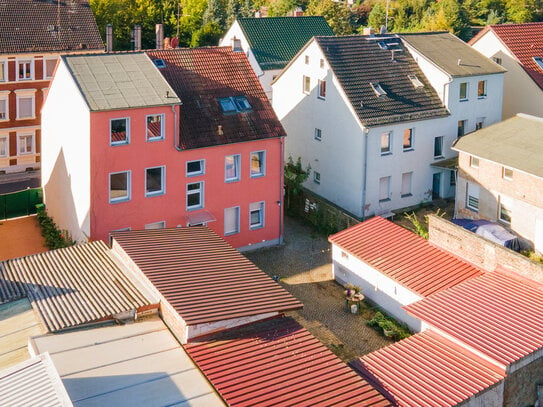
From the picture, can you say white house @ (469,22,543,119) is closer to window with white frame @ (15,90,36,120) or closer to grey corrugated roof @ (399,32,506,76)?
grey corrugated roof @ (399,32,506,76)

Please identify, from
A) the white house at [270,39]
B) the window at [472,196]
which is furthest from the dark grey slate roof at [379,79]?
the white house at [270,39]

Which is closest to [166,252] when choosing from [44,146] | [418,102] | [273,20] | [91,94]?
[91,94]

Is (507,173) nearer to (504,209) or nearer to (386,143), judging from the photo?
(504,209)

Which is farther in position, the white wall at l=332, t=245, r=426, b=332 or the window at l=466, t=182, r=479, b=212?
the window at l=466, t=182, r=479, b=212

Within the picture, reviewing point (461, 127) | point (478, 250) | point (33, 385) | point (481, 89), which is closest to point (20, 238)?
point (33, 385)

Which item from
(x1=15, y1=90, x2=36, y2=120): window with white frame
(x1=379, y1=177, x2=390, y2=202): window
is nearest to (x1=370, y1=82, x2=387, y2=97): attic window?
(x1=379, y1=177, x2=390, y2=202): window

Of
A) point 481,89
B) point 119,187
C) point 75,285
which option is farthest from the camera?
point 481,89
